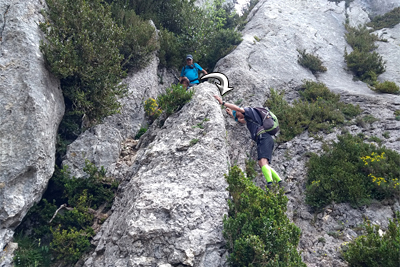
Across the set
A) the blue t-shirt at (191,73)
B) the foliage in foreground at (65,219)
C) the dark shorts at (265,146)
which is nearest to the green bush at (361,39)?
the blue t-shirt at (191,73)

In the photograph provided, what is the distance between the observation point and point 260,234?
4602mm

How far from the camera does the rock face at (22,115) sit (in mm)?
5371

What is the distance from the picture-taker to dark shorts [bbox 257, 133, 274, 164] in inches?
307

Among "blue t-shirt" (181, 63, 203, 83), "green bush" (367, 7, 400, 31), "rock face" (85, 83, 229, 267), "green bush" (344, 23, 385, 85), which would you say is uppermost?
"green bush" (367, 7, 400, 31)

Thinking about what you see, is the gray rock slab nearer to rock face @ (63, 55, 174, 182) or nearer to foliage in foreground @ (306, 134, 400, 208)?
rock face @ (63, 55, 174, 182)

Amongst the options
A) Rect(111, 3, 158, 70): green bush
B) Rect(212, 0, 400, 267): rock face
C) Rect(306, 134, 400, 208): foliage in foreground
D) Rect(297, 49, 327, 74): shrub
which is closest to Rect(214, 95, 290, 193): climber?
Rect(212, 0, 400, 267): rock face

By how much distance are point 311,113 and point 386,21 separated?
16438 millimetres

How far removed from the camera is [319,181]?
688cm

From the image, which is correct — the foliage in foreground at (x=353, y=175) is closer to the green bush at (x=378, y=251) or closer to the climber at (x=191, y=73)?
the green bush at (x=378, y=251)

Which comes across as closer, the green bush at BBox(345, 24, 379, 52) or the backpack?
the backpack

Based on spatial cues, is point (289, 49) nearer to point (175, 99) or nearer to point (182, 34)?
point (182, 34)

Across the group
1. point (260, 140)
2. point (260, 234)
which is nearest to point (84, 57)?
point (260, 140)

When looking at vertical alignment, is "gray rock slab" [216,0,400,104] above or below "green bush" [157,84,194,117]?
above

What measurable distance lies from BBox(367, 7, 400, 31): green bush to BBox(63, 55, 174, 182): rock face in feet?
61.6
